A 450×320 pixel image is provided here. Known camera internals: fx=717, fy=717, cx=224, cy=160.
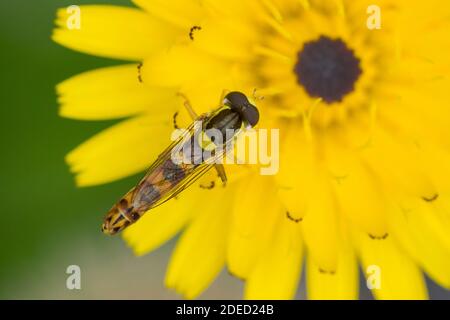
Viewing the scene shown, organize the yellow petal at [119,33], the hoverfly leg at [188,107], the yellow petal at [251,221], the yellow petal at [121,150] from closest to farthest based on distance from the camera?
the hoverfly leg at [188,107] → the yellow petal at [251,221] → the yellow petal at [119,33] → the yellow petal at [121,150]

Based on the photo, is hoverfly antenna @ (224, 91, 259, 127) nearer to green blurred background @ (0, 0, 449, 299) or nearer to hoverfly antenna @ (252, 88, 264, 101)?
hoverfly antenna @ (252, 88, 264, 101)

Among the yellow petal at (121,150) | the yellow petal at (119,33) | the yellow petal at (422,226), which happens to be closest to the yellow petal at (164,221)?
the yellow petal at (121,150)

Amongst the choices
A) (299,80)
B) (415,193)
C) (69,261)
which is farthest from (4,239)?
(415,193)

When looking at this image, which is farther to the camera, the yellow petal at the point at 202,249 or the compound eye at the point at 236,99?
the yellow petal at the point at 202,249

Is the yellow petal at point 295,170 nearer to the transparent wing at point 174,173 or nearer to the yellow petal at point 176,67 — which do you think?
the transparent wing at point 174,173

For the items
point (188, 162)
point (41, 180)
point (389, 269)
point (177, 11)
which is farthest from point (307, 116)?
point (41, 180)

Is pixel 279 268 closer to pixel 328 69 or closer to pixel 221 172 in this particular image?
pixel 221 172

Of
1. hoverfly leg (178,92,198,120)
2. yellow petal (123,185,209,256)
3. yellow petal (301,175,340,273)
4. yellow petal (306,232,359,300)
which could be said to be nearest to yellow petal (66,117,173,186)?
yellow petal (123,185,209,256)
